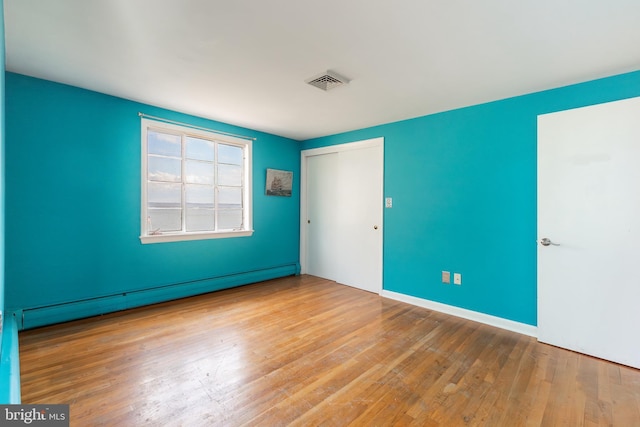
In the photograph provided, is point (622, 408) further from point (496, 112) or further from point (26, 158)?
point (26, 158)

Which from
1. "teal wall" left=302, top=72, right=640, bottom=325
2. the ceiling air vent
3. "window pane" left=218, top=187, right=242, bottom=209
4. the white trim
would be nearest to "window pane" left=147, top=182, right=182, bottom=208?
"window pane" left=218, top=187, right=242, bottom=209

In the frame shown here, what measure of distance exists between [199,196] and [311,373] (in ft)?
9.12

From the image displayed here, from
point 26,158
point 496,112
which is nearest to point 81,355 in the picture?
point 26,158

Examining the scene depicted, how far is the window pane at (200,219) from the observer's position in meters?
3.77

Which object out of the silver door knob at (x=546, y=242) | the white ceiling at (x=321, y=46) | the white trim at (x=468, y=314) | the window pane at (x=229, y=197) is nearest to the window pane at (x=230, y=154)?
the window pane at (x=229, y=197)

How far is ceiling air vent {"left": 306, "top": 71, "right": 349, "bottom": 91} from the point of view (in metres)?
2.42

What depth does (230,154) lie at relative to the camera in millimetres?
4188

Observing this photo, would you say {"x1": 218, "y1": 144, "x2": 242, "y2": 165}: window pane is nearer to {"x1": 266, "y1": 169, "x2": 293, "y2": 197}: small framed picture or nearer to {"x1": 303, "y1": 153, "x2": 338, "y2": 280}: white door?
{"x1": 266, "y1": 169, "x2": 293, "y2": 197}: small framed picture

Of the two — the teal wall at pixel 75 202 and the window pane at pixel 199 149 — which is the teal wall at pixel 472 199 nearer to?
the window pane at pixel 199 149

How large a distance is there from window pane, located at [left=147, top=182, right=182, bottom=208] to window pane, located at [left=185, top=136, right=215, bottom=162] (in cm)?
47

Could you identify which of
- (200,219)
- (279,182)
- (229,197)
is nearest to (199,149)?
(229,197)

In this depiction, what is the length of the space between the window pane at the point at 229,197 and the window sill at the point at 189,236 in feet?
1.34

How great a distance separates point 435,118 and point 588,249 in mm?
1997

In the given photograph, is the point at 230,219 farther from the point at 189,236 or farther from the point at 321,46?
the point at 321,46
